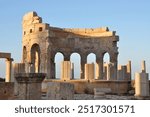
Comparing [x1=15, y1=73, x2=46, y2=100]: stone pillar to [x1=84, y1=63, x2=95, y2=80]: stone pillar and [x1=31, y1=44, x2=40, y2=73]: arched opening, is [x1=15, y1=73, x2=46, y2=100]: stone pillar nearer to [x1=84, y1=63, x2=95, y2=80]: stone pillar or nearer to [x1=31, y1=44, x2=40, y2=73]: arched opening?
[x1=84, y1=63, x2=95, y2=80]: stone pillar

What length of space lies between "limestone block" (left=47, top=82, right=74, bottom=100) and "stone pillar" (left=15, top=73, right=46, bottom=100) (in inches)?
23.2

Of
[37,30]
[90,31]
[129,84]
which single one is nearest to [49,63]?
[37,30]

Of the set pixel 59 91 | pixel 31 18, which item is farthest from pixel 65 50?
pixel 59 91

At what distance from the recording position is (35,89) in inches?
459

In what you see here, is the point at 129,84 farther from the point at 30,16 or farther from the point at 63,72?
the point at 30,16

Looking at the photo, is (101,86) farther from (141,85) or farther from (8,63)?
(8,63)

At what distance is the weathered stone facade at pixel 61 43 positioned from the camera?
3569 centimetres

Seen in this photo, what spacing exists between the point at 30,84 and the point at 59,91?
110 centimetres

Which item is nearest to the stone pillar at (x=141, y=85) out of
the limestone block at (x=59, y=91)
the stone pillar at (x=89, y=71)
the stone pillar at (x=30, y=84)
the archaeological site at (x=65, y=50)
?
the limestone block at (x=59, y=91)

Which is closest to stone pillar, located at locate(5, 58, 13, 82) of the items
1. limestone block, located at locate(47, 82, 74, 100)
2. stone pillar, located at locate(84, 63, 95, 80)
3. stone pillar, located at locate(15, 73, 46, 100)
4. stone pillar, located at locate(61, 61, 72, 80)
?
stone pillar, located at locate(61, 61, 72, 80)

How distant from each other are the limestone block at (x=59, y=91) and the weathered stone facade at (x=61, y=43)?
23068 millimetres

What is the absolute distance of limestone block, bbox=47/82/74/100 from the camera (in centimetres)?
1215

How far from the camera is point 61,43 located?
36.8 metres

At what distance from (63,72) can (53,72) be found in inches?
177
